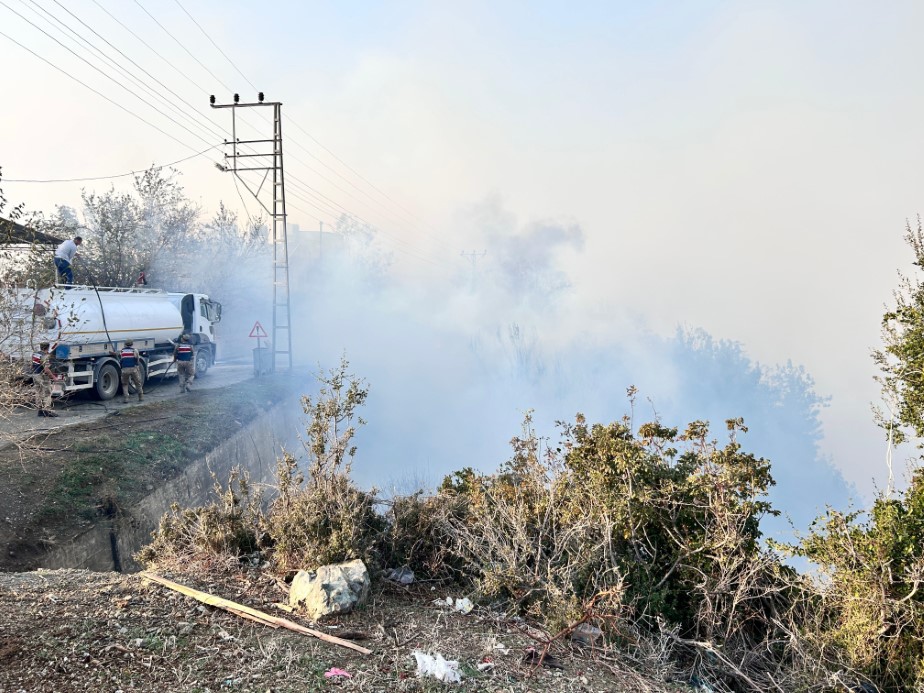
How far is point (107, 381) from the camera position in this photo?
17.2 metres

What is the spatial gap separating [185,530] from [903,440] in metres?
8.08

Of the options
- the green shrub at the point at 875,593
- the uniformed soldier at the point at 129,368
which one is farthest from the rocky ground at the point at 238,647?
the uniformed soldier at the point at 129,368

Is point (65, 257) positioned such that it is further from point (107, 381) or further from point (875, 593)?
point (875, 593)

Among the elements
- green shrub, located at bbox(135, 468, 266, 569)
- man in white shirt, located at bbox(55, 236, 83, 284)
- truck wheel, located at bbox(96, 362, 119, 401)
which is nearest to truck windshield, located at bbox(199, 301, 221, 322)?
truck wheel, located at bbox(96, 362, 119, 401)

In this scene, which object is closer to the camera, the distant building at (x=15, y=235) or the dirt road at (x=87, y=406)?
the distant building at (x=15, y=235)

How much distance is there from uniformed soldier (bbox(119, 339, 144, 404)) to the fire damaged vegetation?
40.8ft

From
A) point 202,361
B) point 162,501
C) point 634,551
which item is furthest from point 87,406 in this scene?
point 634,551

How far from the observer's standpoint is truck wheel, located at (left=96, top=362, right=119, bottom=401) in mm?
16625

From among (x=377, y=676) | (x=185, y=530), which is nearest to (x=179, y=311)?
(x=185, y=530)

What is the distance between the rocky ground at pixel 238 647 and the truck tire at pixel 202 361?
1908 cm

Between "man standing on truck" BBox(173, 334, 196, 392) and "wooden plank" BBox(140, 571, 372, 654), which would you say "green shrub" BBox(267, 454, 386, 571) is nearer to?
"wooden plank" BBox(140, 571, 372, 654)

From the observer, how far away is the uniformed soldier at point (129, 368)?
17.5m

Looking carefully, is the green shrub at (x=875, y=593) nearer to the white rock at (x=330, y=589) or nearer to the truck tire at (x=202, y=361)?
the white rock at (x=330, y=589)

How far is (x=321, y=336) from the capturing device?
1558 inches
